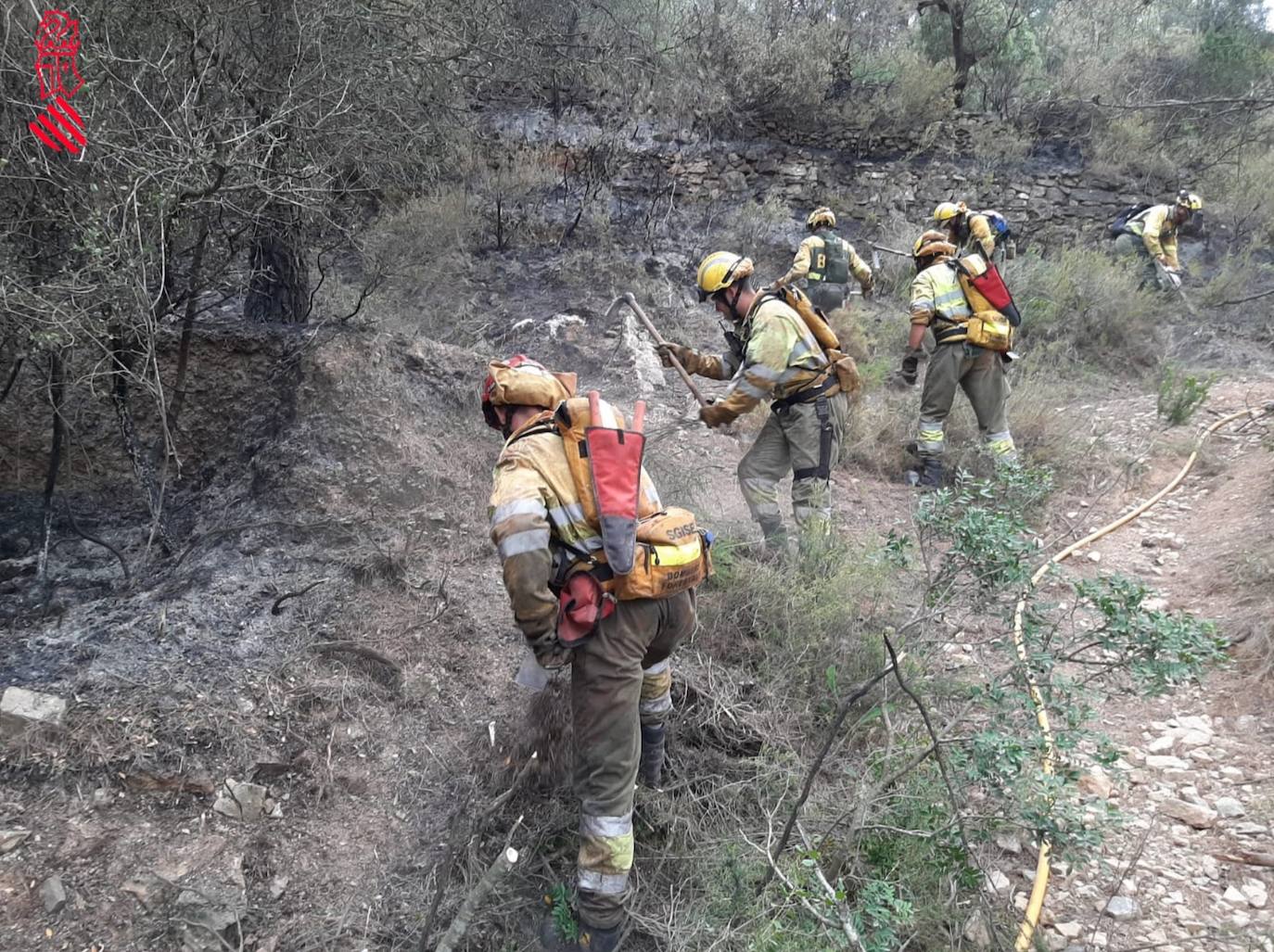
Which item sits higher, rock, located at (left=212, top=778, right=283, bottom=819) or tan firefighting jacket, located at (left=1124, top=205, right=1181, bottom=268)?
tan firefighting jacket, located at (left=1124, top=205, right=1181, bottom=268)

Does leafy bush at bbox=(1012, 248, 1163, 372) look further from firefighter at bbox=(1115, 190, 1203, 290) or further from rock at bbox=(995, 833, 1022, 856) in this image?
rock at bbox=(995, 833, 1022, 856)

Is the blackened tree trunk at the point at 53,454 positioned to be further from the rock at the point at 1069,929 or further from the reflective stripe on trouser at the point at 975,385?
the reflective stripe on trouser at the point at 975,385

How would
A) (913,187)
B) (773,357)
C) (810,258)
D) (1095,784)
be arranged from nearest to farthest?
(1095,784), (773,357), (810,258), (913,187)

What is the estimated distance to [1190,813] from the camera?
3000mm

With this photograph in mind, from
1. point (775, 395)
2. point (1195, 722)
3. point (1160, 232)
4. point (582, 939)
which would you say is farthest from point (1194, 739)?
point (1160, 232)

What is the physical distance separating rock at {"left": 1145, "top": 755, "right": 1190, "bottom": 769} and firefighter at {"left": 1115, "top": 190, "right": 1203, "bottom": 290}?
785 centimetres

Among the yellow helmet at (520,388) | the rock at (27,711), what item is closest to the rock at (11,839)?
the rock at (27,711)

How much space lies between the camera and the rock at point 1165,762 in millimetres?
3262

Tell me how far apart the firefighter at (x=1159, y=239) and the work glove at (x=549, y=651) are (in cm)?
957

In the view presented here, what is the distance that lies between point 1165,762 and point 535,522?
285 cm

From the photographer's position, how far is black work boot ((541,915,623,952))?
2.64 metres

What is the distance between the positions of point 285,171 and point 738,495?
11.7 ft

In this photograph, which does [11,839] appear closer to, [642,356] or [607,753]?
[607,753]

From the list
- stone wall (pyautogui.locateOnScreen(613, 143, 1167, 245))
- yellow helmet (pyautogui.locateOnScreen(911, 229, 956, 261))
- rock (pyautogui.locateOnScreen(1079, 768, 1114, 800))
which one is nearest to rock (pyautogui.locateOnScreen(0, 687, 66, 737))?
rock (pyautogui.locateOnScreen(1079, 768, 1114, 800))
